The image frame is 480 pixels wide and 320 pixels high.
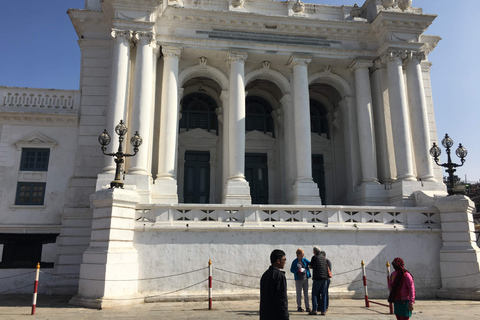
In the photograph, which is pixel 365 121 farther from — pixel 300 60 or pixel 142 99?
pixel 142 99

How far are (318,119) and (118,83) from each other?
14.1 meters

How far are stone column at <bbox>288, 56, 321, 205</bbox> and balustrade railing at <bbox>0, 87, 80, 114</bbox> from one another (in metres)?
12.1

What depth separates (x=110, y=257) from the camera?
41.2ft

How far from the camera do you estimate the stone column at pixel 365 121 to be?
2061cm

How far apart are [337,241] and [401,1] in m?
15.3

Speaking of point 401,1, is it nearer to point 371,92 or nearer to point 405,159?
point 371,92

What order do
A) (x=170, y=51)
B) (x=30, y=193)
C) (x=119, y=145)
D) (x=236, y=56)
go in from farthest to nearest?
(x=236, y=56) → (x=170, y=51) → (x=30, y=193) → (x=119, y=145)

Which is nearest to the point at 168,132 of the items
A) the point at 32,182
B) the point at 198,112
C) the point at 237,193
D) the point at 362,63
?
the point at 237,193

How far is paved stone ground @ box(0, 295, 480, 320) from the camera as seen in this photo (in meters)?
10.8

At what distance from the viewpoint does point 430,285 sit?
14930mm

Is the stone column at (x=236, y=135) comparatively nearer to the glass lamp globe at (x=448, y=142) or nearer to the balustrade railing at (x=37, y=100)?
the balustrade railing at (x=37, y=100)

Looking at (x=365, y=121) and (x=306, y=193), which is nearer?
(x=306, y=193)

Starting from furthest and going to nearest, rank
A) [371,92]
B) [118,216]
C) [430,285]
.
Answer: [371,92]
[430,285]
[118,216]

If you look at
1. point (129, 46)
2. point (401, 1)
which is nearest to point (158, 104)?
point (129, 46)
